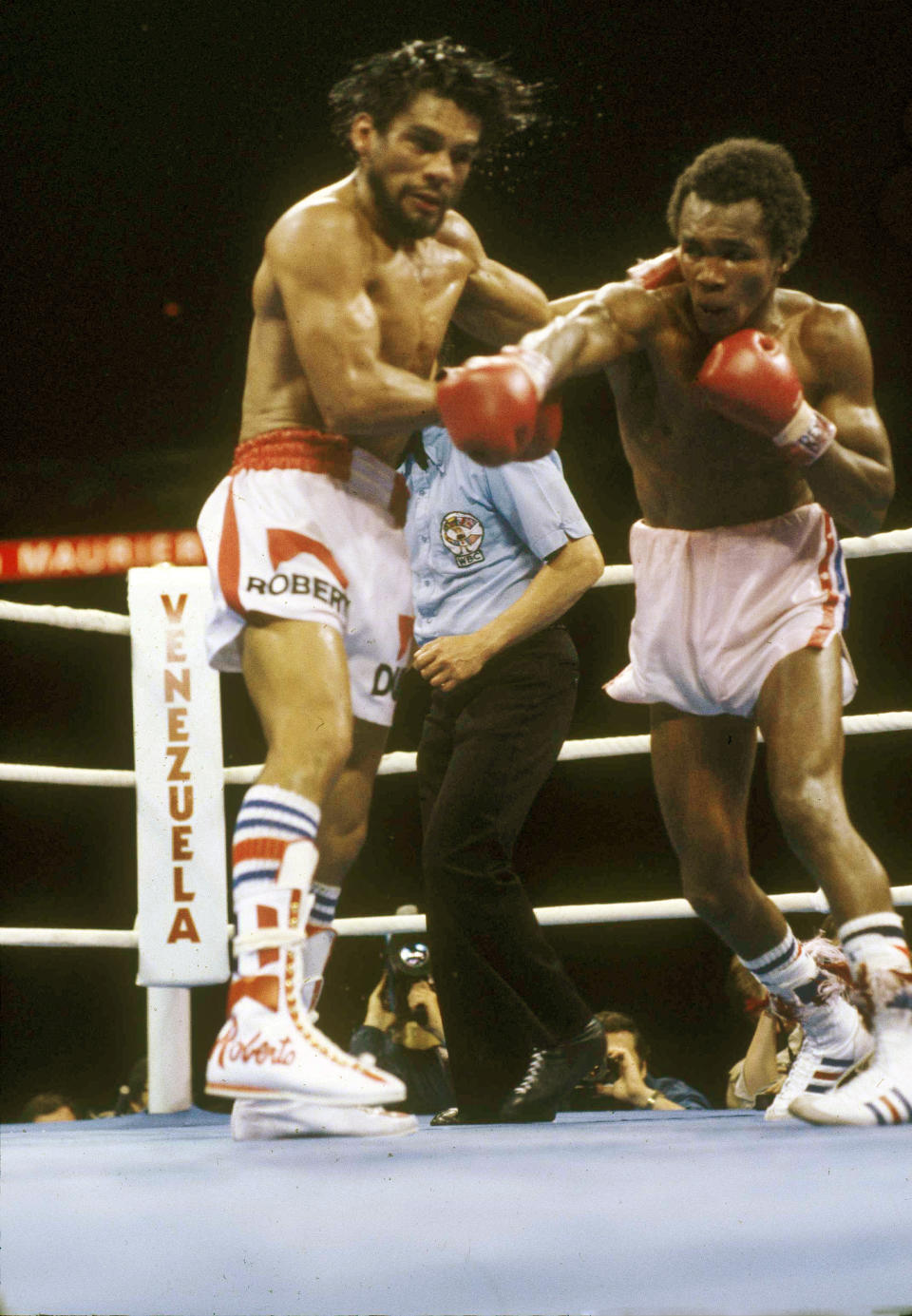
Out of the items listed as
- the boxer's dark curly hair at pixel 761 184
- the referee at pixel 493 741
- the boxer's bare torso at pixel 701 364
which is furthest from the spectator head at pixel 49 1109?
the boxer's dark curly hair at pixel 761 184

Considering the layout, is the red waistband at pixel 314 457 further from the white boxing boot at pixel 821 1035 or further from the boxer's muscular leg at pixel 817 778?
the white boxing boot at pixel 821 1035

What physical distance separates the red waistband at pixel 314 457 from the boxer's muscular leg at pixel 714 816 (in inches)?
18.9

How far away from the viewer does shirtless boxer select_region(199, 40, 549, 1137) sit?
4.08 feet

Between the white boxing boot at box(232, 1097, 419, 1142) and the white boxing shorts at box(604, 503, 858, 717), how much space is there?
1.99 ft

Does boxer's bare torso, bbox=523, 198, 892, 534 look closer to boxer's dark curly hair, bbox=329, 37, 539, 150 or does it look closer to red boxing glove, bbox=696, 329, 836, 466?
red boxing glove, bbox=696, 329, 836, 466

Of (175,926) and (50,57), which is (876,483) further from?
(50,57)

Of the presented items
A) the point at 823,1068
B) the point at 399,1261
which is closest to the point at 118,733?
the point at 823,1068

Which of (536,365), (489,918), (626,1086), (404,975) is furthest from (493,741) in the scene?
(626,1086)

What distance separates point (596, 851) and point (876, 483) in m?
3.78

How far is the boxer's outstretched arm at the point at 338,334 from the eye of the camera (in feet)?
4.35

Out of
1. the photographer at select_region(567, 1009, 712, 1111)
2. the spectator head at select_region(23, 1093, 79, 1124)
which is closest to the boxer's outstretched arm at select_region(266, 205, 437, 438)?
the photographer at select_region(567, 1009, 712, 1111)

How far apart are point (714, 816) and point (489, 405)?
613 millimetres

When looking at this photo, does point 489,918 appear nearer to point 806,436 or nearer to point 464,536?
point 464,536

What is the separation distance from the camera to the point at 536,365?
4.33 feet
